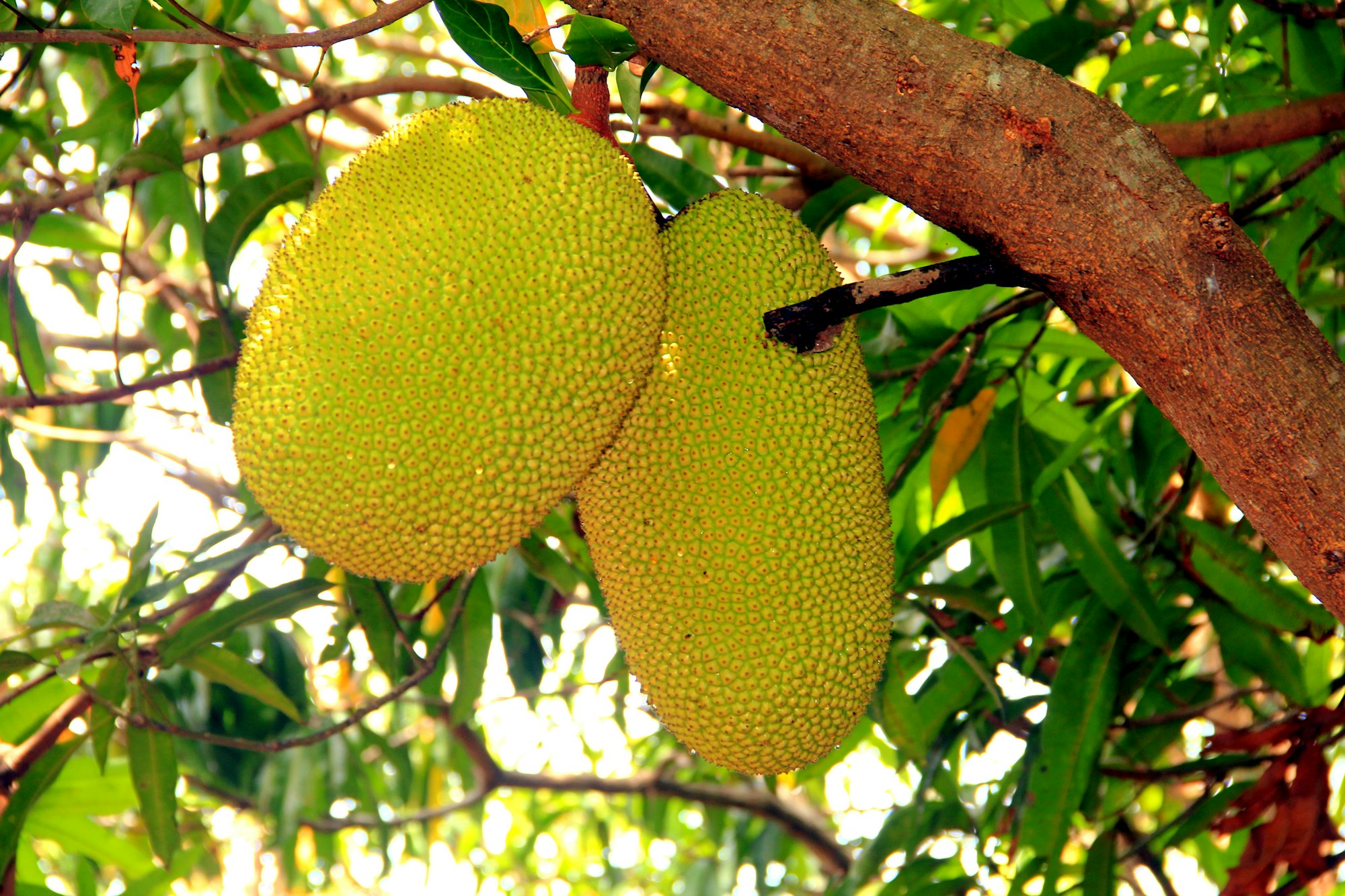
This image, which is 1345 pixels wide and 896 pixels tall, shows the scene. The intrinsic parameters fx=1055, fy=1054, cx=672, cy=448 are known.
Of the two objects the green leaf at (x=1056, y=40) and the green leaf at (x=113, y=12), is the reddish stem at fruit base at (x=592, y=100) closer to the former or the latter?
the green leaf at (x=113, y=12)

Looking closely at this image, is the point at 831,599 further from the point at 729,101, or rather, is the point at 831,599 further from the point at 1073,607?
the point at 1073,607

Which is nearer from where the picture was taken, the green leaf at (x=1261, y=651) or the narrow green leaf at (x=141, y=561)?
the green leaf at (x=1261, y=651)

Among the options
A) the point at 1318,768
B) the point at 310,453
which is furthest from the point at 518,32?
the point at 1318,768

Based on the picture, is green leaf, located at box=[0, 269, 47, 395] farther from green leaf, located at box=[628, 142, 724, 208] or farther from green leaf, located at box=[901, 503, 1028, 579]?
green leaf, located at box=[901, 503, 1028, 579]

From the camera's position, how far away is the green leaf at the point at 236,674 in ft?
5.26

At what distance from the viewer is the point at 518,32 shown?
3.62 ft

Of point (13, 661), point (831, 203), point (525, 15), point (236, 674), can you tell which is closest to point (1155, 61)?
point (831, 203)

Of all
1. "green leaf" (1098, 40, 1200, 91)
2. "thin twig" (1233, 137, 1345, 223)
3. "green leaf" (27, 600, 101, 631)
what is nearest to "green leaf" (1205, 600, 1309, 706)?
"thin twig" (1233, 137, 1345, 223)

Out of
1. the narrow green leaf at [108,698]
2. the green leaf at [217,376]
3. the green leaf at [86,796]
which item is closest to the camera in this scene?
the narrow green leaf at [108,698]

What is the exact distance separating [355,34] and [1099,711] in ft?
4.13

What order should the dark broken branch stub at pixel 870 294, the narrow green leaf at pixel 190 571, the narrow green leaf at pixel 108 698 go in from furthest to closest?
the narrow green leaf at pixel 108 698
the narrow green leaf at pixel 190 571
the dark broken branch stub at pixel 870 294

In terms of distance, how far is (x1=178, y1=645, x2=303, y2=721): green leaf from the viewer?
63.2 inches

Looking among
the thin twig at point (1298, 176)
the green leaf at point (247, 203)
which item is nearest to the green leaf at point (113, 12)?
the green leaf at point (247, 203)

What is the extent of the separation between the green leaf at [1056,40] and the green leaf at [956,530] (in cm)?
63
